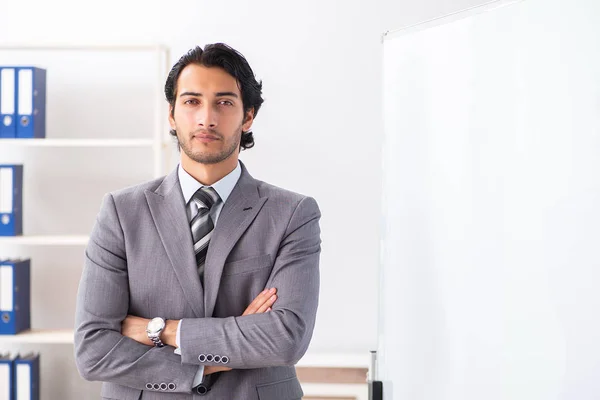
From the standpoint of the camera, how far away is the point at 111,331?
159 centimetres

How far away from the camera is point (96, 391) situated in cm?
330

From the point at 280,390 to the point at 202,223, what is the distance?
1.31 ft

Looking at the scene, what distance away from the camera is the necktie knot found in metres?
1.66

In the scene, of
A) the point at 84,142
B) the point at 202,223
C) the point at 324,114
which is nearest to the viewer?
the point at 202,223

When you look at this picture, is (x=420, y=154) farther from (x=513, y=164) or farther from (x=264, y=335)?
(x=264, y=335)

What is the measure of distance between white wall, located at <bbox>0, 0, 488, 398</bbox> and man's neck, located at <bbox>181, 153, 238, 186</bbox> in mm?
1592

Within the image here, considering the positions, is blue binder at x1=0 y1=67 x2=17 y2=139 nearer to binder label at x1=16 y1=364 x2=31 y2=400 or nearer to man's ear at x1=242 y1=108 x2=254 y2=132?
binder label at x1=16 y1=364 x2=31 y2=400

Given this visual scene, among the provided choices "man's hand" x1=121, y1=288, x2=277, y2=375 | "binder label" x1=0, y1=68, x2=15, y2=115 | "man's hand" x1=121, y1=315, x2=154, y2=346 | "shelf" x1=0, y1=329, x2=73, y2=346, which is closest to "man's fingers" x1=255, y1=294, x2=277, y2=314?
"man's hand" x1=121, y1=288, x2=277, y2=375

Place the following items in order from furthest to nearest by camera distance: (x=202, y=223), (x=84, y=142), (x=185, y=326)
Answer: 1. (x=84, y=142)
2. (x=202, y=223)
3. (x=185, y=326)

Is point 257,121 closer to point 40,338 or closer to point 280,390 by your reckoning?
point 40,338

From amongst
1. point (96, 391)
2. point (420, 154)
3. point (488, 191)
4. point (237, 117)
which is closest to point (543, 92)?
point (488, 191)

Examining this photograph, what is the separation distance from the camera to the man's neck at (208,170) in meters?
1.65

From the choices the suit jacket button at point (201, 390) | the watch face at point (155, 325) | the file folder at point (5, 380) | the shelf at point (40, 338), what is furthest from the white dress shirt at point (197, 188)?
the file folder at point (5, 380)

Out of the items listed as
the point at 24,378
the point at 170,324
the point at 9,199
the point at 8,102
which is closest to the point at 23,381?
the point at 24,378
